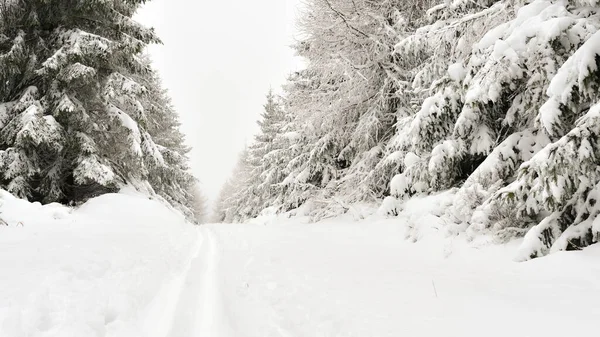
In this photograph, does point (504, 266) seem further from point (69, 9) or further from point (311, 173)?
point (69, 9)

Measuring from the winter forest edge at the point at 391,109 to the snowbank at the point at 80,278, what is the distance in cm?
401

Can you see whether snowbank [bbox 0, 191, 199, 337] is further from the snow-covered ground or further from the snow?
the snow

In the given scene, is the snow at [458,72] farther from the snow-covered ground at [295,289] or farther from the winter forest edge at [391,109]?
the snow-covered ground at [295,289]

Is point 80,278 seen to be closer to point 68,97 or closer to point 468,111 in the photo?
point 468,111

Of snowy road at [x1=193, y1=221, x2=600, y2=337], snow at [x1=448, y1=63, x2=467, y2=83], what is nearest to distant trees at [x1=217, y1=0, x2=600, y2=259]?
snow at [x1=448, y1=63, x2=467, y2=83]

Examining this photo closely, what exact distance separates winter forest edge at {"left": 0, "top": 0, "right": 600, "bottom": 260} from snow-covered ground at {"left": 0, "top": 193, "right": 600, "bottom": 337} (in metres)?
0.76

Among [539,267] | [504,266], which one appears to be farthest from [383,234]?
[539,267]

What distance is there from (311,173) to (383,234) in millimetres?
5553

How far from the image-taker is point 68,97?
1220 cm

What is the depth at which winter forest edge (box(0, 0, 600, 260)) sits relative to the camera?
454cm

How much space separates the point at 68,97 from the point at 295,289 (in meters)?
11.7

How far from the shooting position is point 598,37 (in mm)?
3936

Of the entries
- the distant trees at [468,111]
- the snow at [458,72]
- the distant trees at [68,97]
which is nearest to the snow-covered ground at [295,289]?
the distant trees at [468,111]

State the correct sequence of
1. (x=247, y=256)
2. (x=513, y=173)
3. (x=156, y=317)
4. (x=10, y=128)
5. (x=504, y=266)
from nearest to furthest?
(x=156, y=317), (x=504, y=266), (x=513, y=173), (x=247, y=256), (x=10, y=128)
